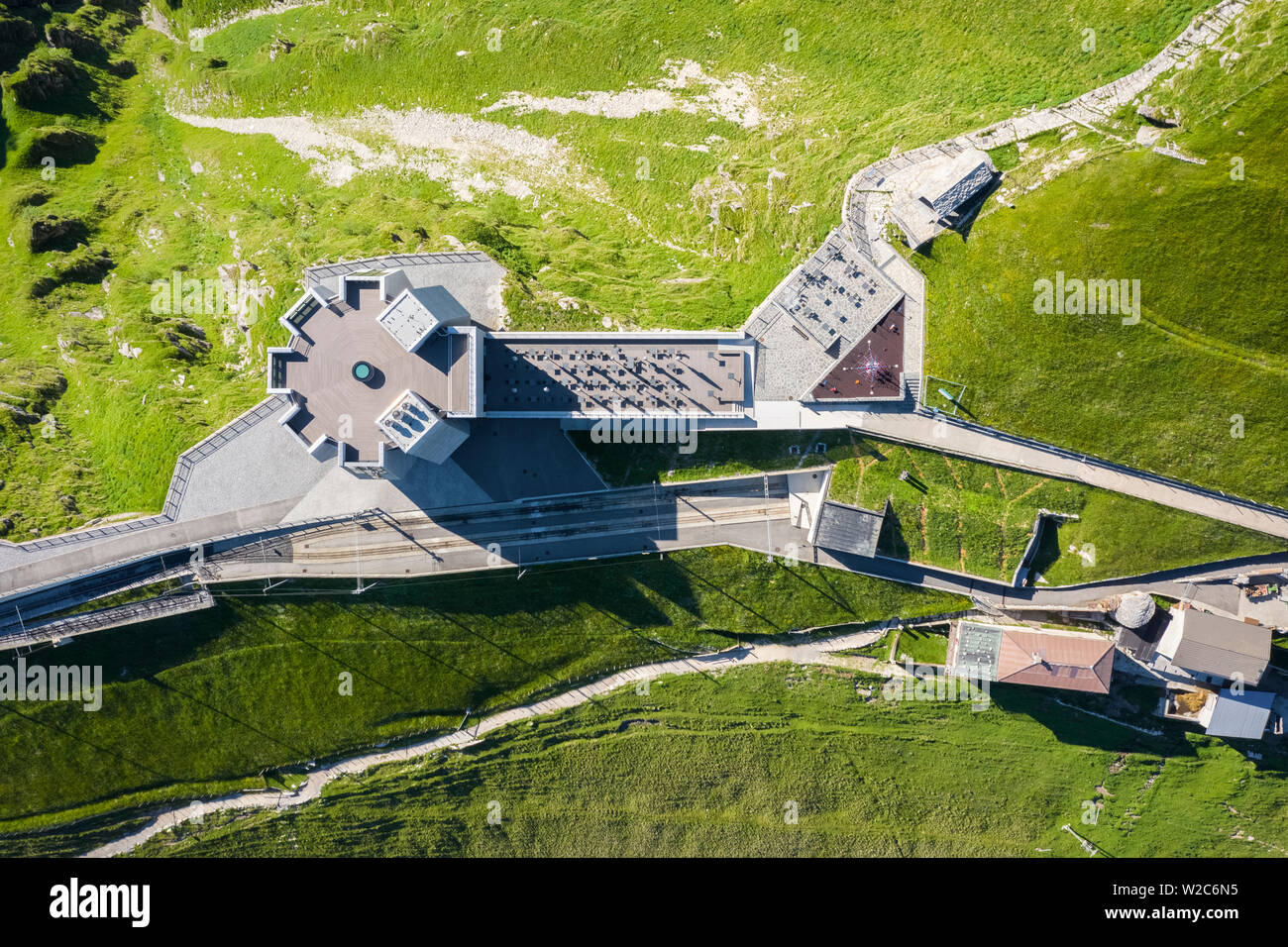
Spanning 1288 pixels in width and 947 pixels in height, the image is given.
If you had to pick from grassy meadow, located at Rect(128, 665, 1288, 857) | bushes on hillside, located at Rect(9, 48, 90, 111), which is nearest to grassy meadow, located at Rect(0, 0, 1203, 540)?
bushes on hillside, located at Rect(9, 48, 90, 111)

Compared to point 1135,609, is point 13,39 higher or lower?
higher

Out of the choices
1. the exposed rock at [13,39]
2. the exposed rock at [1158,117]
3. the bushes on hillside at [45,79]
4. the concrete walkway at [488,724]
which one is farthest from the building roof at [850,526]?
the exposed rock at [13,39]

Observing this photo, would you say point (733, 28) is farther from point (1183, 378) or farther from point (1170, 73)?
point (1183, 378)

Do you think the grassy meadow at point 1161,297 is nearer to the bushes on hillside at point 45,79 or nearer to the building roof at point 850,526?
the building roof at point 850,526
